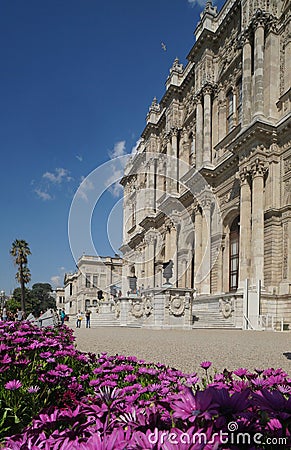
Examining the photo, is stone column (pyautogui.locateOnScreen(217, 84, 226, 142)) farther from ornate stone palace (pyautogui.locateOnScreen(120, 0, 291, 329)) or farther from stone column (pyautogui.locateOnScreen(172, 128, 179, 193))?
stone column (pyautogui.locateOnScreen(172, 128, 179, 193))

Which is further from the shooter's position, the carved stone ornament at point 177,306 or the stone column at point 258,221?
the stone column at point 258,221

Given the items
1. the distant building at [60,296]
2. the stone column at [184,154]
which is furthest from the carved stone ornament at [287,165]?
the distant building at [60,296]

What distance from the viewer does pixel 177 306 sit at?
17.6 meters

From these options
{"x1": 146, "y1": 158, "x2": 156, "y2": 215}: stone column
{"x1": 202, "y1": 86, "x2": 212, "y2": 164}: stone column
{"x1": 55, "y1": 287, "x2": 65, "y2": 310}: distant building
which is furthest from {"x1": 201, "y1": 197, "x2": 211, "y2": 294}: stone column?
{"x1": 55, "y1": 287, "x2": 65, "y2": 310}: distant building

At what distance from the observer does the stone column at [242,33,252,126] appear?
20172 millimetres

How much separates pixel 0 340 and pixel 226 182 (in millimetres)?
20502

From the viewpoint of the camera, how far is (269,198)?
1848 cm

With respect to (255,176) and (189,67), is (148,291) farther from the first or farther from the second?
(189,67)

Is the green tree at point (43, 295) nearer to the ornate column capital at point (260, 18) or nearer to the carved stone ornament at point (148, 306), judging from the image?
the carved stone ornament at point (148, 306)

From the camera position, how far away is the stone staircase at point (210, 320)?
1757 cm

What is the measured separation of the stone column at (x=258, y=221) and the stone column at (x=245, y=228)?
0.60 m

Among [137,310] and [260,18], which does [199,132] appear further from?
[137,310]

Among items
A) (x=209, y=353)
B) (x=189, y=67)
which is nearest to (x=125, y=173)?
(x=189, y=67)

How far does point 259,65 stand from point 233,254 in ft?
34.2
